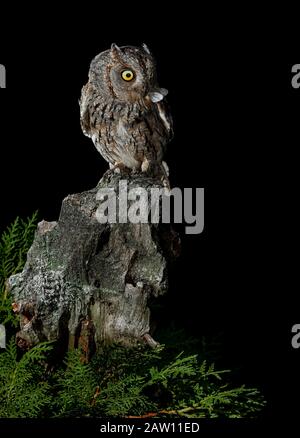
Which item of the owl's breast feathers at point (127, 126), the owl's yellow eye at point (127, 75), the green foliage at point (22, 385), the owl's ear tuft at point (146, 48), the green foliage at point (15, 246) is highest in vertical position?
the owl's ear tuft at point (146, 48)

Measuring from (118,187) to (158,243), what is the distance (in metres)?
0.25

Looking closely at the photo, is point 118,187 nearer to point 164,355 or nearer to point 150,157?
point 150,157

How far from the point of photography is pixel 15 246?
3439 millimetres

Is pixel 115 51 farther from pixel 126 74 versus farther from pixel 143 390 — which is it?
pixel 143 390

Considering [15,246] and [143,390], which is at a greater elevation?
[15,246]

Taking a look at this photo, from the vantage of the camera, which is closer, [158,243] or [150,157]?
[158,243]

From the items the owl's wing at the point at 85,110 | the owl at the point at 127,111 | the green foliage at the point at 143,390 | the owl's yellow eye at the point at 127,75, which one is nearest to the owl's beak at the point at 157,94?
the owl at the point at 127,111

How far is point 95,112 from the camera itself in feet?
10.6

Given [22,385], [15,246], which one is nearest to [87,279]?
[22,385]

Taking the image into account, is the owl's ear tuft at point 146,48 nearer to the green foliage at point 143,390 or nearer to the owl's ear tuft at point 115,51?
the owl's ear tuft at point 115,51

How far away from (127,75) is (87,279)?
30.8 inches

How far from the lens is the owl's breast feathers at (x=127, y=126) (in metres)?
3.18
